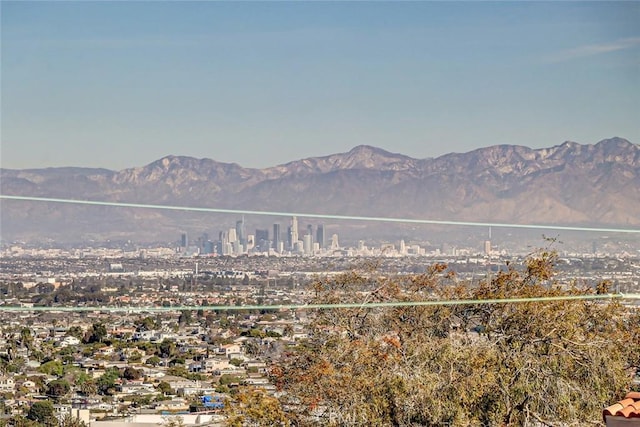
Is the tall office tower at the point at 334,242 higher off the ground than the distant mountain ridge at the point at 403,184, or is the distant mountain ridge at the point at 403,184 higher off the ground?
the distant mountain ridge at the point at 403,184

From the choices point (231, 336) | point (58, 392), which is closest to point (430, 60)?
point (231, 336)

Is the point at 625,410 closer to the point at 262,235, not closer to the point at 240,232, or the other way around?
the point at 240,232

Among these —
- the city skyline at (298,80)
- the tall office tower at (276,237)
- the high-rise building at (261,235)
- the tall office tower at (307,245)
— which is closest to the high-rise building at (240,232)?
the high-rise building at (261,235)

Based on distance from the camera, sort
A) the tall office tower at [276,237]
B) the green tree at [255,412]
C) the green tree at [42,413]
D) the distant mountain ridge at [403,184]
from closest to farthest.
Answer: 1. the green tree at [255,412]
2. the green tree at [42,413]
3. the tall office tower at [276,237]
4. the distant mountain ridge at [403,184]

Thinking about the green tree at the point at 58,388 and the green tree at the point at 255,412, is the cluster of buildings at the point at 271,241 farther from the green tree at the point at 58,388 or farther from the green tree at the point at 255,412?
the green tree at the point at 255,412

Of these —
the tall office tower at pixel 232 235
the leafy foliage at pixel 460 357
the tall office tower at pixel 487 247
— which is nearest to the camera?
the leafy foliage at pixel 460 357

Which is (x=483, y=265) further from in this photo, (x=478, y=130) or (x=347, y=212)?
(x=478, y=130)
